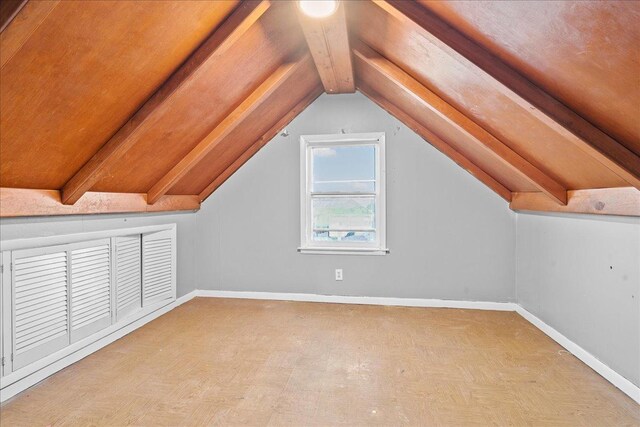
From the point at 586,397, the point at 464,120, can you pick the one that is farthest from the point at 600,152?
the point at 586,397

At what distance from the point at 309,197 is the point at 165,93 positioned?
82.6 inches

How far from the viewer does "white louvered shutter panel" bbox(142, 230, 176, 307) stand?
3.24m

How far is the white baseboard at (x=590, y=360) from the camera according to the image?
2049mm

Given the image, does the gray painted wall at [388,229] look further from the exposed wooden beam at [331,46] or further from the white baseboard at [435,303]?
the exposed wooden beam at [331,46]

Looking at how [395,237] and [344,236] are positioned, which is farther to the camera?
[344,236]

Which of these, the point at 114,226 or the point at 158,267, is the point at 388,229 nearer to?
the point at 158,267

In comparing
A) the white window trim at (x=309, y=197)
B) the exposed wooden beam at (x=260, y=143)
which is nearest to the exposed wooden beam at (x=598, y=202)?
the white window trim at (x=309, y=197)

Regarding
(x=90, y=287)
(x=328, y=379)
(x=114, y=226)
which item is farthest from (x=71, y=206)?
(x=328, y=379)

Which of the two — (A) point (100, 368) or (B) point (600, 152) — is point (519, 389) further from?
(A) point (100, 368)

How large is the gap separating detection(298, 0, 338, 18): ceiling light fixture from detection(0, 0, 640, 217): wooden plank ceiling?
10 centimetres

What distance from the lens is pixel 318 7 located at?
1.82 m

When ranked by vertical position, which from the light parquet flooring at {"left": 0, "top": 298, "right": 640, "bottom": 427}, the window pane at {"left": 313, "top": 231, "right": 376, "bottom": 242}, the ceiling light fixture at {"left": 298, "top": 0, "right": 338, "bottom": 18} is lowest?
the light parquet flooring at {"left": 0, "top": 298, "right": 640, "bottom": 427}

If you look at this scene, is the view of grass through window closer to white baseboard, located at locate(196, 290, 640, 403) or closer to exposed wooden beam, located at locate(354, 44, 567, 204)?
white baseboard, located at locate(196, 290, 640, 403)

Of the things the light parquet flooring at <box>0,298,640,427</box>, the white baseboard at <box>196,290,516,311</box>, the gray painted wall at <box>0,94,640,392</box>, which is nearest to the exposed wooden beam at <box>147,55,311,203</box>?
the gray painted wall at <box>0,94,640,392</box>
